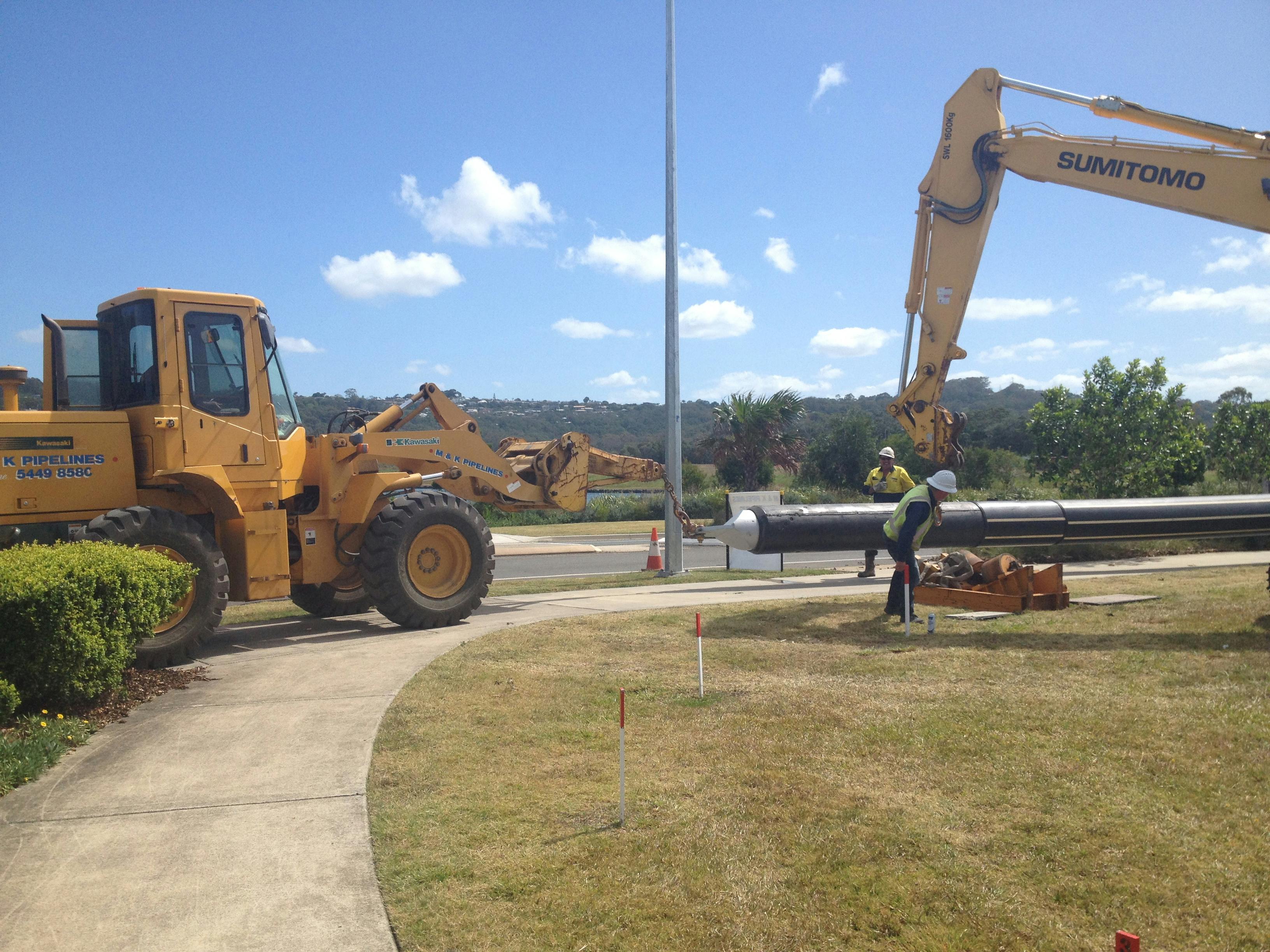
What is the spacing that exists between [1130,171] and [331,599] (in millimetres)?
11637

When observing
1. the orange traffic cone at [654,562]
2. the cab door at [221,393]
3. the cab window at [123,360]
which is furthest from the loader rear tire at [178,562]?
the orange traffic cone at [654,562]

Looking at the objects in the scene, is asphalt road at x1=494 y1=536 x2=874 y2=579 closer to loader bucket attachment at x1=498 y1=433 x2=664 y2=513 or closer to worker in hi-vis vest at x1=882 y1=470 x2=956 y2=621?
loader bucket attachment at x1=498 y1=433 x2=664 y2=513

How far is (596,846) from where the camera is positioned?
15.0 feet

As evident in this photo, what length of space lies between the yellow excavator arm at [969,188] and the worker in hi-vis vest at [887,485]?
0.74 metres

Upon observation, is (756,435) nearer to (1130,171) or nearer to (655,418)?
(1130,171)

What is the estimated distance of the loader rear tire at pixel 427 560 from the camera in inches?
408

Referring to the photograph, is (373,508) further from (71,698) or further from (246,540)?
(71,698)

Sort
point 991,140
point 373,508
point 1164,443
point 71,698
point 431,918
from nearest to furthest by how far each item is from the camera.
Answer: point 431,918 → point 71,698 → point 373,508 → point 991,140 → point 1164,443

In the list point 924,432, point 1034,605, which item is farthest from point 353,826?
point 924,432

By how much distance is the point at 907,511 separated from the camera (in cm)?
1054

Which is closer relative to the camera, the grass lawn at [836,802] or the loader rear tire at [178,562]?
the grass lawn at [836,802]

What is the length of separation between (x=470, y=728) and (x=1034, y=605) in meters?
7.33

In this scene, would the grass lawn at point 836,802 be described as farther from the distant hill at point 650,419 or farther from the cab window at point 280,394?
the distant hill at point 650,419

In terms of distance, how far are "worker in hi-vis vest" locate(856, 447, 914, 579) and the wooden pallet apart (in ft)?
10.6
